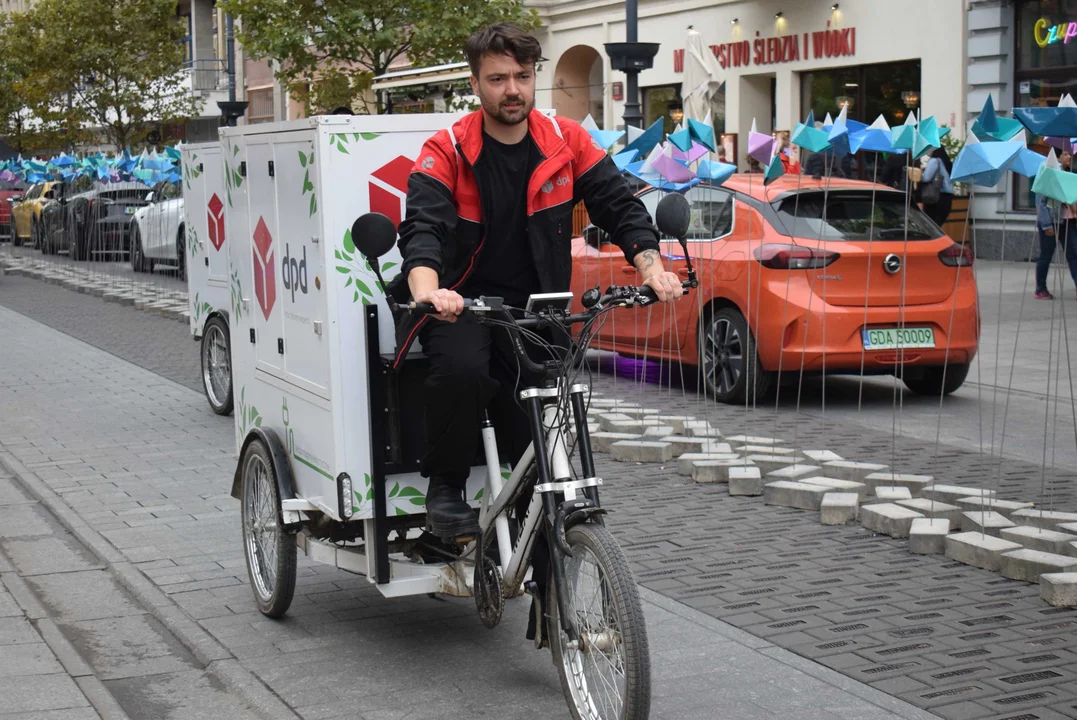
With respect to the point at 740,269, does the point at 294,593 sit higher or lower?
lower

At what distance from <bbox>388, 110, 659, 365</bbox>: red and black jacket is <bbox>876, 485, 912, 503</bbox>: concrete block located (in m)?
3.02

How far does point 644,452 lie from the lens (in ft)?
28.6

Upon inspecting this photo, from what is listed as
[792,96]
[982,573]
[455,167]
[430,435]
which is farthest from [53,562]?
[792,96]

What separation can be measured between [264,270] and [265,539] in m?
1.01

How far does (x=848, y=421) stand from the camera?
10117 millimetres

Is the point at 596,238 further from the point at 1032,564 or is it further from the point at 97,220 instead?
the point at 97,220

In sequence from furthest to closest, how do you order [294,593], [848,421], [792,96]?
[792,96] < [848,421] < [294,593]

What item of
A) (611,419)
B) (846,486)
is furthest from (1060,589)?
(611,419)

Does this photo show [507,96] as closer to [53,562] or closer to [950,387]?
[53,562]

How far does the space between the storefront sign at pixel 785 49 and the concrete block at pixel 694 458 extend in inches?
796

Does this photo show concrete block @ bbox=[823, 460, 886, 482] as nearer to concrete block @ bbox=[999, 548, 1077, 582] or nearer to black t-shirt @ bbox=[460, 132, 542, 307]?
concrete block @ bbox=[999, 548, 1077, 582]

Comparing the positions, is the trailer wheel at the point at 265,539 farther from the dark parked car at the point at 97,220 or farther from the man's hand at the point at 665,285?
the dark parked car at the point at 97,220

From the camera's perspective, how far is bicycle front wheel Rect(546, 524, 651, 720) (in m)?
3.89

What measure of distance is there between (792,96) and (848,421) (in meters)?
19.9
